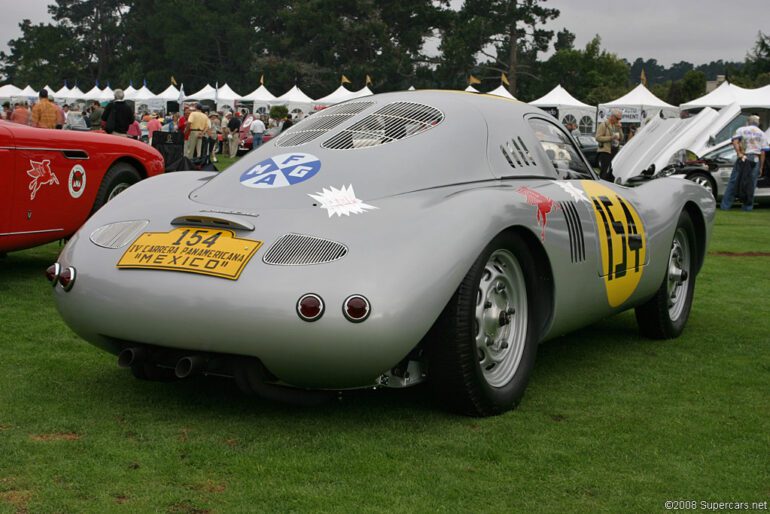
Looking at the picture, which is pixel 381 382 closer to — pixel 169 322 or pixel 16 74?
pixel 169 322

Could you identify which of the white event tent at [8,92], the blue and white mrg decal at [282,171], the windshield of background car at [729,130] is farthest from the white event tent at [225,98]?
the blue and white mrg decal at [282,171]

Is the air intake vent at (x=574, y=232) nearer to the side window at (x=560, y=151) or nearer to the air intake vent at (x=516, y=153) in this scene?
the air intake vent at (x=516, y=153)

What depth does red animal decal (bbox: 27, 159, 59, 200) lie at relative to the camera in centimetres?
720

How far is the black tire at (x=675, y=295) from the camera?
5.94 m

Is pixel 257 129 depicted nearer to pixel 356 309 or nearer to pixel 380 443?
pixel 380 443

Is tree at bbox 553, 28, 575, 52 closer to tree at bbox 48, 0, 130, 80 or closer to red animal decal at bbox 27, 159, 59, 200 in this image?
tree at bbox 48, 0, 130, 80

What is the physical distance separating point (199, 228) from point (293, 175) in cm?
55

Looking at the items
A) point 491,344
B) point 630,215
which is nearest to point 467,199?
point 491,344

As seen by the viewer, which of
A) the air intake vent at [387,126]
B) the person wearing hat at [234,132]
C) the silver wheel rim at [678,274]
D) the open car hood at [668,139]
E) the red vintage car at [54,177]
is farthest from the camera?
the person wearing hat at [234,132]

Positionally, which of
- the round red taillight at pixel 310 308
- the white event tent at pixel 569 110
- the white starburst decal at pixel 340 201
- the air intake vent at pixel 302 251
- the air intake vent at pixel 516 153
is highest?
the white event tent at pixel 569 110

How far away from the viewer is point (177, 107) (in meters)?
48.2

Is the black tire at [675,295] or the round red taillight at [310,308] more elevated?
the round red taillight at [310,308]

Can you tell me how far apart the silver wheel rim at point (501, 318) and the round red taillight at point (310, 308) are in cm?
82

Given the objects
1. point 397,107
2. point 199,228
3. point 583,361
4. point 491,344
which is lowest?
point 583,361
